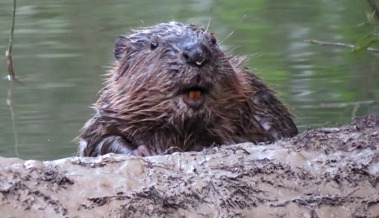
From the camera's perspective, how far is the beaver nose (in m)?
4.26

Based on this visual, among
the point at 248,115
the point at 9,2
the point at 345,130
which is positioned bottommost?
the point at 9,2

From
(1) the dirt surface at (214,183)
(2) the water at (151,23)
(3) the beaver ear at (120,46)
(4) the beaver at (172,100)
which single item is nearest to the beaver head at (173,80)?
(4) the beaver at (172,100)

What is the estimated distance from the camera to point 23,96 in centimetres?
733

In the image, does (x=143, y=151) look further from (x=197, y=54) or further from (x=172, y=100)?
(x=197, y=54)

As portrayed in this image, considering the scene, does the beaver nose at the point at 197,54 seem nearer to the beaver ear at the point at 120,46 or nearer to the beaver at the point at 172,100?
the beaver at the point at 172,100

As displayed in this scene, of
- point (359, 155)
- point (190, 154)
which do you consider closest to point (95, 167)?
point (190, 154)

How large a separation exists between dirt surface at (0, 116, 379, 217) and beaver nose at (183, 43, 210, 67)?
0.68 metres

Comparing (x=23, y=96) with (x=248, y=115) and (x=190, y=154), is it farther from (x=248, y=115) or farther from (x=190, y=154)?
(x=190, y=154)

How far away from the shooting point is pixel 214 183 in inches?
131

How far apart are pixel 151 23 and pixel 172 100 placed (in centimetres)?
Answer: 473

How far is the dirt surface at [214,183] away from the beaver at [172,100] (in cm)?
73

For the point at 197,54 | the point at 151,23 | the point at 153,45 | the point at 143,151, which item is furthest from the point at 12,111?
the point at 197,54

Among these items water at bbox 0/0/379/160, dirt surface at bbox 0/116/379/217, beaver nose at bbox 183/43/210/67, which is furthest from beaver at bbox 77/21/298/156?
water at bbox 0/0/379/160

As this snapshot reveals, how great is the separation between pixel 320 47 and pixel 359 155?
498 centimetres
